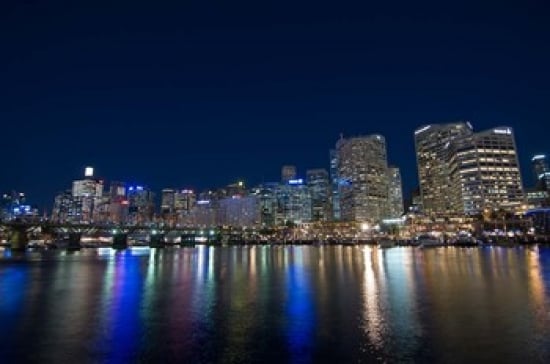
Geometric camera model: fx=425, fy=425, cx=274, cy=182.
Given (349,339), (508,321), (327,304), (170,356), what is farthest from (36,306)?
(508,321)

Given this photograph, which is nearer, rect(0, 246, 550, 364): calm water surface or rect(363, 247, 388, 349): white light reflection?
rect(0, 246, 550, 364): calm water surface

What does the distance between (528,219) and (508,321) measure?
204 metres

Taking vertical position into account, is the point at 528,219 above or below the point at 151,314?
above

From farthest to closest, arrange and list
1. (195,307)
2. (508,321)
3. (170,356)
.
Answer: (195,307) → (508,321) → (170,356)

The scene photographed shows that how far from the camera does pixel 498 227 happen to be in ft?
646

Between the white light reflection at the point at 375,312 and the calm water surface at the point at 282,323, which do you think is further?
the white light reflection at the point at 375,312

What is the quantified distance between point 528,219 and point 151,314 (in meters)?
211

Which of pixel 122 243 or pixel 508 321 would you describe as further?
pixel 122 243

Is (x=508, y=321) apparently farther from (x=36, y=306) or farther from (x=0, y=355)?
(x=36, y=306)

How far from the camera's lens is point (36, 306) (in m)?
26.6

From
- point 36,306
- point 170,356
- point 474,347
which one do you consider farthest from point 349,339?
point 36,306

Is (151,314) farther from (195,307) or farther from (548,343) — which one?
(548,343)

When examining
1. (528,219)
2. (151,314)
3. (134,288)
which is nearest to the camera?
(151,314)

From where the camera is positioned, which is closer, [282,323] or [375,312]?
[282,323]
